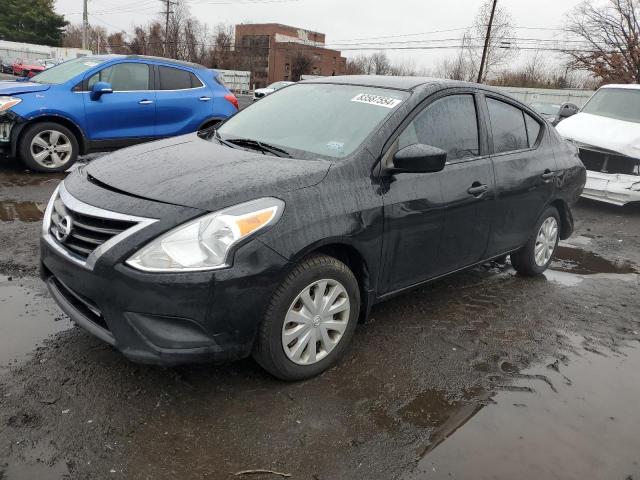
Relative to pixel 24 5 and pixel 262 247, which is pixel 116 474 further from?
pixel 24 5

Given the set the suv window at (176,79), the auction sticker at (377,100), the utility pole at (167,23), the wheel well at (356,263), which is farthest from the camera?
the utility pole at (167,23)

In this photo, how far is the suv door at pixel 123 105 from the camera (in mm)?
7645

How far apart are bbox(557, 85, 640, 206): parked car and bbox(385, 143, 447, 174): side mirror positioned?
6189 mm

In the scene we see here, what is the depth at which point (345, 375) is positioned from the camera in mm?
3162

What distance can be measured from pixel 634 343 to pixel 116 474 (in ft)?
11.8

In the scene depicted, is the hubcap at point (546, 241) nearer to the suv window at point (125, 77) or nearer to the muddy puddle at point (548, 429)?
the muddy puddle at point (548, 429)

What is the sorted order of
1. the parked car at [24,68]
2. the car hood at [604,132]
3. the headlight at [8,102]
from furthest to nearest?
1. the parked car at [24,68]
2. the car hood at [604,132]
3. the headlight at [8,102]

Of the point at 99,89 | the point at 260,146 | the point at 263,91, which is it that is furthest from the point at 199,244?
the point at 263,91

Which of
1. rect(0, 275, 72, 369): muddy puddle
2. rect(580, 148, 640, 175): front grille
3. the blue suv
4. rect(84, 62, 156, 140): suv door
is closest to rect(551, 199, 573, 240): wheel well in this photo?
rect(580, 148, 640, 175): front grille

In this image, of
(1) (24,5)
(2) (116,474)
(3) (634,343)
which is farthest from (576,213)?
(1) (24,5)

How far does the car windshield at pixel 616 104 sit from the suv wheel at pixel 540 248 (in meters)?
5.01

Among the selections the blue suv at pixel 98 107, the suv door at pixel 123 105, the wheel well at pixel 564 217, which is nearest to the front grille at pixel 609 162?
the wheel well at pixel 564 217

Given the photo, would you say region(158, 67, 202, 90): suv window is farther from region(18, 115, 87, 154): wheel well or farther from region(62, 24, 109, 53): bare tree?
region(62, 24, 109, 53): bare tree

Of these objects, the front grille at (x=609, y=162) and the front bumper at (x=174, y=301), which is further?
the front grille at (x=609, y=162)
